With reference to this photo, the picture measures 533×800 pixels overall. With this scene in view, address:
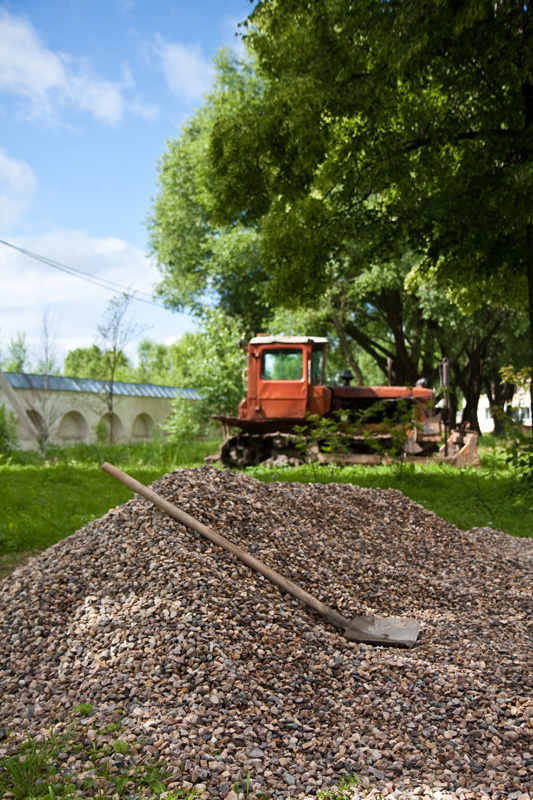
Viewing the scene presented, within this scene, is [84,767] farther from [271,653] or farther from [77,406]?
[77,406]

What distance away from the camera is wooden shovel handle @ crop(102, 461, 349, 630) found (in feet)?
14.2

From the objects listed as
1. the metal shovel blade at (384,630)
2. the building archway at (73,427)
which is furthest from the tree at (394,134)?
the building archway at (73,427)

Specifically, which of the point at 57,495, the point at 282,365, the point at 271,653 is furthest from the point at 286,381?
the point at 271,653

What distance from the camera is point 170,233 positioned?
2595 cm

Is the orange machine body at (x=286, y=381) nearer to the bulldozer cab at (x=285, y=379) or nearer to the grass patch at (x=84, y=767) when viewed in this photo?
the bulldozer cab at (x=285, y=379)

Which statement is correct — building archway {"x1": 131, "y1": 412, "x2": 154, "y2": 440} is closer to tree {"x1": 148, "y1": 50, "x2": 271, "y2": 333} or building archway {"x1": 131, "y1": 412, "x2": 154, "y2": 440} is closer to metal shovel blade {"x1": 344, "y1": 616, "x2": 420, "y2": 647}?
tree {"x1": 148, "y1": 50, "x2": 271, "y2": 333}

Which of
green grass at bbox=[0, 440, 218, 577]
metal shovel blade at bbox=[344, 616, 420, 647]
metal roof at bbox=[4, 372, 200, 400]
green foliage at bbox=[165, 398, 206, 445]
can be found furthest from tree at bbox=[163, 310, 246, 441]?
metal shovel blade at bbox=[344, 616, 420, 647]

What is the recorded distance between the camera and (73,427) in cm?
2455

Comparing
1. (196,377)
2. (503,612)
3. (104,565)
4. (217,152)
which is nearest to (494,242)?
(217,152)

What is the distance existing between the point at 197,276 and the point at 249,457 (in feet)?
44.5

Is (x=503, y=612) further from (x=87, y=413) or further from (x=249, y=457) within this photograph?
(x=87, y=413)

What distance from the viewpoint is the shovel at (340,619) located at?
4145 mm

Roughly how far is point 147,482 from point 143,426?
18.7 m

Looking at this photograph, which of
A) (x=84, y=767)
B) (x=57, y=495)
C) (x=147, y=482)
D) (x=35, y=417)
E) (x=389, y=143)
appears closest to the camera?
(x=84, y=767)
